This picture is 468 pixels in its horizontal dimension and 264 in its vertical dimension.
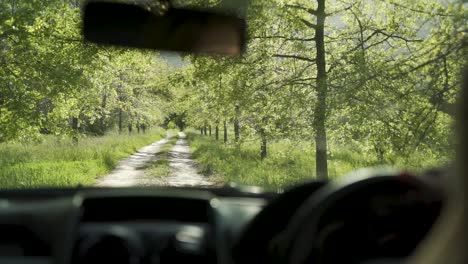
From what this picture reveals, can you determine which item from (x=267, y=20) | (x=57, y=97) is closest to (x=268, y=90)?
(x=267, y=20)

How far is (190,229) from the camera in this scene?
232 centimetres

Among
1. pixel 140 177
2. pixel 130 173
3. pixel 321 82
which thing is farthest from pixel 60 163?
pixel 321 82

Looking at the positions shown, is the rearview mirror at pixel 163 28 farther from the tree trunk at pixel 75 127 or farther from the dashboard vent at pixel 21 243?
the tree trunk at pixel 75 127

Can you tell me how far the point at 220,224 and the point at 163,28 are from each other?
1.01 metres

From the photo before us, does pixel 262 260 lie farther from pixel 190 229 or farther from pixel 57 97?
pixel 57 97

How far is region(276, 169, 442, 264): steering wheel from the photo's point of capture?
1462mm

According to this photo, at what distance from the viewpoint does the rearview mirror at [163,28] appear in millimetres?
2654

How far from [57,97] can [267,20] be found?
20.0ft

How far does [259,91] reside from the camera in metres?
14.7

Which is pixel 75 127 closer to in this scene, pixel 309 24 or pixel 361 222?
pixel 309 24

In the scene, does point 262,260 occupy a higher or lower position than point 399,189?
lower

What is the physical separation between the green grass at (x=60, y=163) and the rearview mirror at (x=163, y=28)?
4356mm

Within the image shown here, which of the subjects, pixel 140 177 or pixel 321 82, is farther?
pixel 321 82

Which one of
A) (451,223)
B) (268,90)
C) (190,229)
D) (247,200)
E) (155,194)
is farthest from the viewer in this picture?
(268,90)
